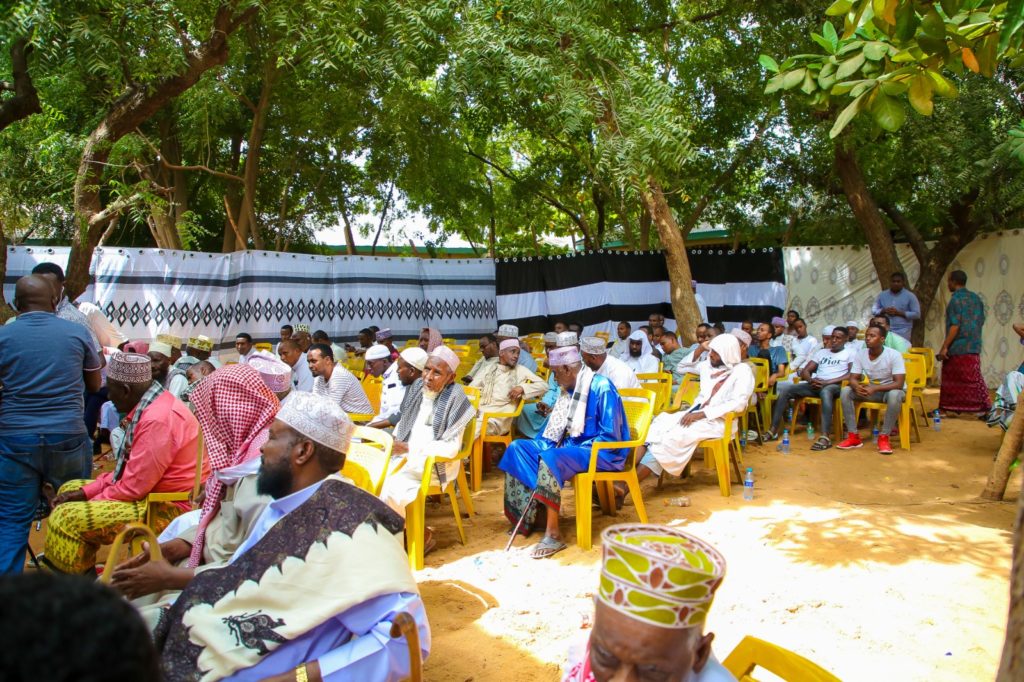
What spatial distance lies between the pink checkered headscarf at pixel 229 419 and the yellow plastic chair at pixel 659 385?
4830 mm

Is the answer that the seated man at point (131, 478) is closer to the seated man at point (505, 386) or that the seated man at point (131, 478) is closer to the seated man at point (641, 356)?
the seated man at point (505, 386)

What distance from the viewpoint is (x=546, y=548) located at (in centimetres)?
530

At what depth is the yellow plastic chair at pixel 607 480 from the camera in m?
5.36

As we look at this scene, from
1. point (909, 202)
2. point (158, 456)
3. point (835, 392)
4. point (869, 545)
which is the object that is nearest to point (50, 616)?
point (158, 456)

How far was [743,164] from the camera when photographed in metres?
14.1

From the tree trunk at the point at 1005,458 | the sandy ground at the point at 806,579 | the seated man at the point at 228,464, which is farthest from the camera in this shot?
the tree trunk at the point at 1005,458

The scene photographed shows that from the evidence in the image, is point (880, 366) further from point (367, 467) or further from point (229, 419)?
point (229, 419)

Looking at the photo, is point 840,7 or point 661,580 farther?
point 840,7

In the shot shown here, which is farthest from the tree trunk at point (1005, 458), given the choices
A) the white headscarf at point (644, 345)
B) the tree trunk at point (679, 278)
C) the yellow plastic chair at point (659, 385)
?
the tree trunk at point (679, 278)

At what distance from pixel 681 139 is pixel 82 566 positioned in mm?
6305

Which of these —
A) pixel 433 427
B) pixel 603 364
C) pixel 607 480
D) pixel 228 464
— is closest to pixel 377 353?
pixel 603 364

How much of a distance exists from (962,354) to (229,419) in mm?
9487

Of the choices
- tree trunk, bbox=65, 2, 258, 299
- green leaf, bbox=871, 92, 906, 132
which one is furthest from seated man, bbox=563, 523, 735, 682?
tree trunk, bbox=65, 2, 258, 299

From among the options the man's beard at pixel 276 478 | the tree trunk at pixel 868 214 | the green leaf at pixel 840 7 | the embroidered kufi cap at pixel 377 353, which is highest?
the tree trunk at pixel 868 214
